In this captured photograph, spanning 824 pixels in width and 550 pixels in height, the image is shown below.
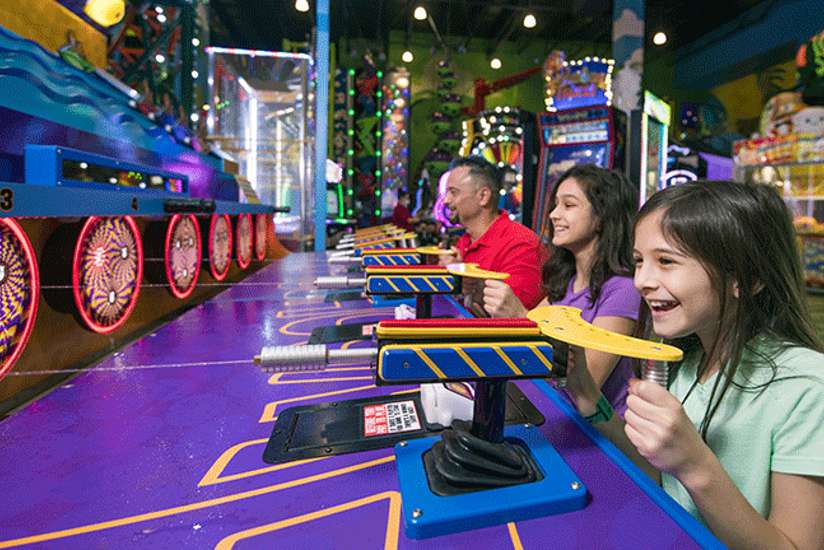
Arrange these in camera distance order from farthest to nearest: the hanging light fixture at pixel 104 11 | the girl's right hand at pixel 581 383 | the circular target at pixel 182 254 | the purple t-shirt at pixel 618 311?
1. the hanging light fixture at pixel 104 11
2. the circular target at pixel 182 254
3. the purple t-shirt at pixel 618 311
4. the girl's right hand at pixel 581 383

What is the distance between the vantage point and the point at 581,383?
0.86 m

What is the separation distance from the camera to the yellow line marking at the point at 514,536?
0.57 metres

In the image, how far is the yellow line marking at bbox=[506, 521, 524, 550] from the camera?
1.86 feet

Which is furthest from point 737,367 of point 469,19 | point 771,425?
point 469,19

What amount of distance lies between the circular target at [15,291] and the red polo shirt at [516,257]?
5.25ft

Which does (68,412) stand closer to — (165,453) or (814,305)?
(165,453)

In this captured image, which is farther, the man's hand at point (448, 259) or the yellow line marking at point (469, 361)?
the man's hand at point (448, 259)

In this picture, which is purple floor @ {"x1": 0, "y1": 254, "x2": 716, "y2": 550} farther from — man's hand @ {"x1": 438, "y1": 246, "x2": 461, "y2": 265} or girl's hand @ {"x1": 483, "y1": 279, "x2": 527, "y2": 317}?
man's hand @ {"x1": 438, "y1": 246, "x2": 461, "y2": 265}

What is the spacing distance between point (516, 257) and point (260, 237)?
2.70 m

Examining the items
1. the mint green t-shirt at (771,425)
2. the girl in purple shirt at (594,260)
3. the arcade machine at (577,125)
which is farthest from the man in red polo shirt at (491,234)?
the arcade machine at (577,125)

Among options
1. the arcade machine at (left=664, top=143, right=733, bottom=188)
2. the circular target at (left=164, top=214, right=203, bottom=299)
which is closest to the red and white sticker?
the circular target at (left=164, top=214, right=203, bottom=299)

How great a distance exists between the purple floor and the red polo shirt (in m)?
1.09

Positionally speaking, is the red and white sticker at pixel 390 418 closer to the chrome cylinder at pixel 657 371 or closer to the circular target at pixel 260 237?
the chrome cylinder at pixel 657 371

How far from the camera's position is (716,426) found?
766 mm
